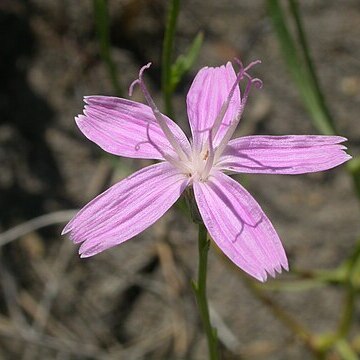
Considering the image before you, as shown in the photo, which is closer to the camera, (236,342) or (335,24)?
(236,342)

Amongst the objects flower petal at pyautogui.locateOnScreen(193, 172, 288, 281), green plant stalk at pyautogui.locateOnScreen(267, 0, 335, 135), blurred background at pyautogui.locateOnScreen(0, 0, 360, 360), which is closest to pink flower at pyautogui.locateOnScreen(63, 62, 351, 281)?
flower petal at pyautogui.locateOnScreen(193, 172, 288, 281)

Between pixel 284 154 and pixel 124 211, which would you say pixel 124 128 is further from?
pixel 284 154

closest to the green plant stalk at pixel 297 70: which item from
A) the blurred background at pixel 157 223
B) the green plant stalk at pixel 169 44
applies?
the green plant stalk at pixel 169 44

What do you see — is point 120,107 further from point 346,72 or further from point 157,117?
point 346,72

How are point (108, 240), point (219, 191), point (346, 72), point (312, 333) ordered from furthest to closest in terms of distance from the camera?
point (346, 72), point (312, 333), point (219, 191), point (108, 240)

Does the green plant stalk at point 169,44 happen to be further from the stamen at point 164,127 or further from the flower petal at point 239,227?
the flower petal at point 239,227

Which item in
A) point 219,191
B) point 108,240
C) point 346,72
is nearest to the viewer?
point 108,240

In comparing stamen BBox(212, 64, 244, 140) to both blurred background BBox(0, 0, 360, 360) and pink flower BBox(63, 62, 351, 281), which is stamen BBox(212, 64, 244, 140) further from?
blurred background BBox(0, 0, 360, 360)

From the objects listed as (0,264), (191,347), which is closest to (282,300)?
(191,347)
